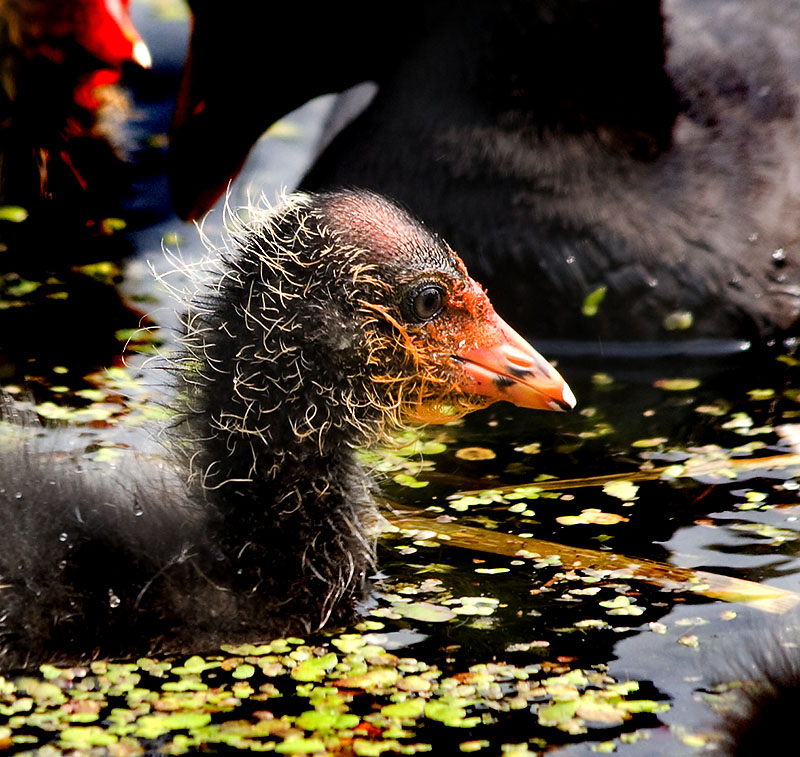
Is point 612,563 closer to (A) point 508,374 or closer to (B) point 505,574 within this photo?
(B) point 505,574

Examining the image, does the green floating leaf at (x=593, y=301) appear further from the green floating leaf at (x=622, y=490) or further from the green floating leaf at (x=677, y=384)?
the green floating leaf at (x=622, y=490)

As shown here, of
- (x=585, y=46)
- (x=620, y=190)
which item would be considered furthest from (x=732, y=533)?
(x=585, y=46)

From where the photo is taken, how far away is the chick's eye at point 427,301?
9.61ft

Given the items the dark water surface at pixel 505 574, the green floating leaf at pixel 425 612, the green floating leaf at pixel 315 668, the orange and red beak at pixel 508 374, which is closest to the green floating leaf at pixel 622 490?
the dark water surface at pixel 505 574

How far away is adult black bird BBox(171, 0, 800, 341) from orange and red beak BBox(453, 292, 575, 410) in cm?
152

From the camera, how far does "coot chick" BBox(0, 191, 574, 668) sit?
266 cm

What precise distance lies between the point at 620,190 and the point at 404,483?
1.48 meters

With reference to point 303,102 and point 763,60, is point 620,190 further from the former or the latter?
point 303,102

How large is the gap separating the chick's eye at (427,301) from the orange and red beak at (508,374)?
0.10 m

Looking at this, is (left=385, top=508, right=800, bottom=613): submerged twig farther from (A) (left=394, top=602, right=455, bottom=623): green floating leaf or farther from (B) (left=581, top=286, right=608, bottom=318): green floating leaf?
(B) (left=581, top=286, right=608, bottom=318): green floating leaf

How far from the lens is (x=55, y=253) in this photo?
16.5ft

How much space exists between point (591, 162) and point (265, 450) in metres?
2.14

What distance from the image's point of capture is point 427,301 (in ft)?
9.66

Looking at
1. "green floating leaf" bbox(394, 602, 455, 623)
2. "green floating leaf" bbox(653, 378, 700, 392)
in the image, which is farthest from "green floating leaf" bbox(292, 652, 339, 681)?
"green floating leaf" bbox(653, 378, 700, 392)
